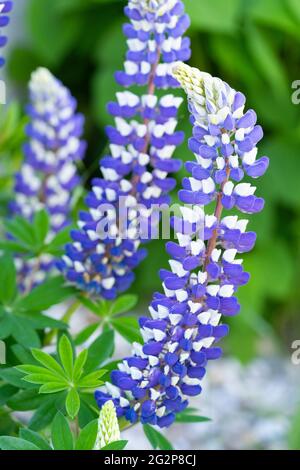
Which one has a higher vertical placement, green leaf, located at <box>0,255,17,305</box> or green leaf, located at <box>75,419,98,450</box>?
green leaf, located at <box>0,255,17,305</box>

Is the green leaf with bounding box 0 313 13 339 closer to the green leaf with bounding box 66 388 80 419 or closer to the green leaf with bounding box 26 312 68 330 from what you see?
the green leaf with bounding box 26 312 68 330

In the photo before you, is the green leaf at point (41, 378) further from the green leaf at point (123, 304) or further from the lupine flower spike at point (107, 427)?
the green leaf at point (123, 304)

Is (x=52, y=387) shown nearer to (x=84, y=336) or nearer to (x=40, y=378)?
(x=40, y=378)

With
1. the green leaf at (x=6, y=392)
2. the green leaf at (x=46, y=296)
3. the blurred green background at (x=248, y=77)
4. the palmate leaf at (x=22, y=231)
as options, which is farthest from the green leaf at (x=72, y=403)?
the blurred green background at (x=248, y=77)

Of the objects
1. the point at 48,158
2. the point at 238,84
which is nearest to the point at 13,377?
the point at 48,158

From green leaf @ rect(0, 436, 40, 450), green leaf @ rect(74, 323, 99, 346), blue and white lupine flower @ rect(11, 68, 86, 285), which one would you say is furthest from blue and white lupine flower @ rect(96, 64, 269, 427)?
blue and white lupine flower @ rect(11, 68, 86, 285)

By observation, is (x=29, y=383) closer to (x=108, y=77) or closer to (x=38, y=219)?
(x=38, y=219)
